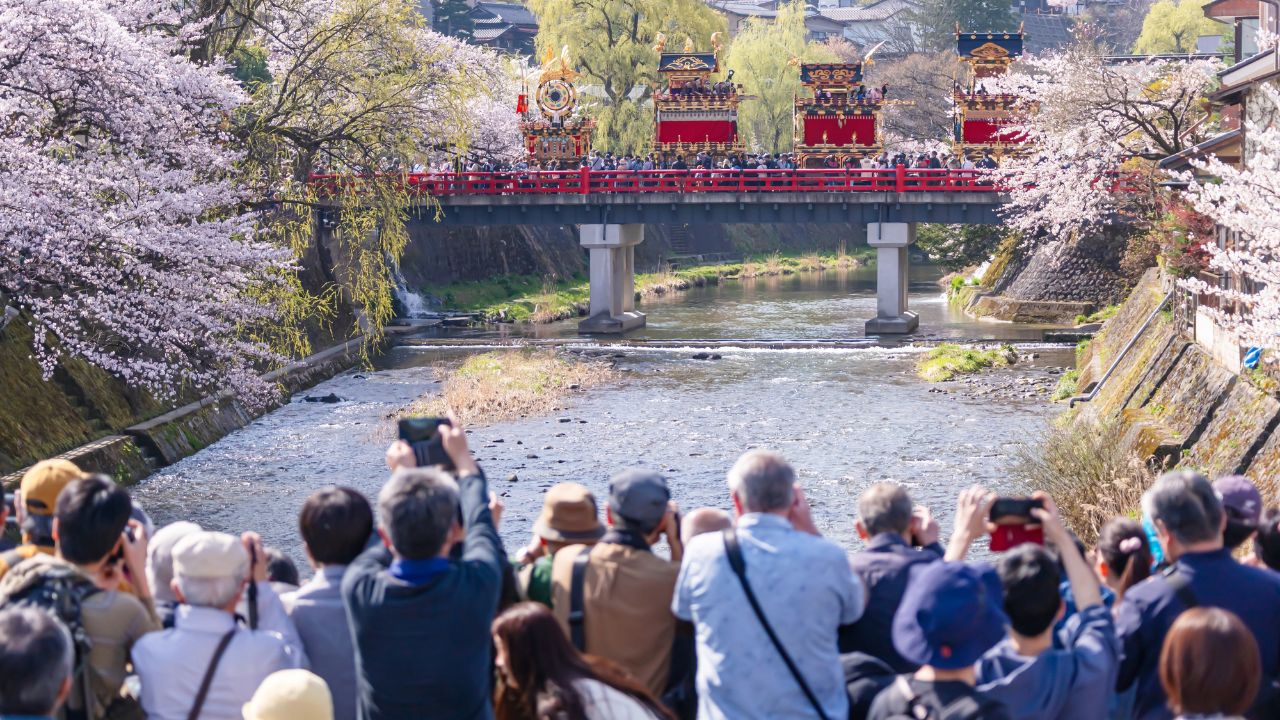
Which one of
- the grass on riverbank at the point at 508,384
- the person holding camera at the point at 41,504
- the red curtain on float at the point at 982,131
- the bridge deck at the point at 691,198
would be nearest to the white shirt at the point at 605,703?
the person holding camera at the point at 41,504

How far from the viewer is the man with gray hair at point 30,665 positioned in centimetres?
450

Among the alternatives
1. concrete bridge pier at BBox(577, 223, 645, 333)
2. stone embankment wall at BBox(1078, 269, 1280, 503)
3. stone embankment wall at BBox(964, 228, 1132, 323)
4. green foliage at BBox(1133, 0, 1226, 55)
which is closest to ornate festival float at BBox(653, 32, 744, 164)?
concrete bridge pier at BBox(577, 223, 645, 333)

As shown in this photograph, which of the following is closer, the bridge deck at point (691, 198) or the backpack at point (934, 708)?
the backpack at point (934, 708)

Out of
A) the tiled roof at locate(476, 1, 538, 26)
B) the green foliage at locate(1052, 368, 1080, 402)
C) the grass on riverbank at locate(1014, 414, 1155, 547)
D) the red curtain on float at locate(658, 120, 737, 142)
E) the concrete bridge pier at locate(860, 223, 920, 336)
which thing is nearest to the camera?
the grass on riverbank at locate(1014, 414, 1155, 547)

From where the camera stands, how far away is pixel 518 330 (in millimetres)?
42375

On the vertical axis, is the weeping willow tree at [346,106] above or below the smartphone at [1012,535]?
above

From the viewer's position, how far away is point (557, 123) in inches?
1902

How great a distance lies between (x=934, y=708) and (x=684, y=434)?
2052 centimetres

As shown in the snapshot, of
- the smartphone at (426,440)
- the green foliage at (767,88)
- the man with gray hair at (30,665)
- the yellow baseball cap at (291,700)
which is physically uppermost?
the green foliage at (767,88)

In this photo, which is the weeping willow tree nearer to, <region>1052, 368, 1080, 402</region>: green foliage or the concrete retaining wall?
the concrete retaining wall

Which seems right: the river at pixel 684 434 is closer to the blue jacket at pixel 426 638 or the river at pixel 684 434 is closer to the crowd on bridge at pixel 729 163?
the crowd on bridge at pixel 729 163

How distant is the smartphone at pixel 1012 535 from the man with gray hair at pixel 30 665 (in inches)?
139

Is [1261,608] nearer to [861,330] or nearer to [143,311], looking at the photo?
[143,311]

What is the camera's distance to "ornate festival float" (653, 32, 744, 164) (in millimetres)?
50438
